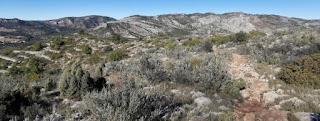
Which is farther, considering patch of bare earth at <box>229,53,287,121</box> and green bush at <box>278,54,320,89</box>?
green bush at <box>278,54,320,89</box>

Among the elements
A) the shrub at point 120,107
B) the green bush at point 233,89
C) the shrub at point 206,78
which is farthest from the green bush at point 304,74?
the shrub at point 120,107

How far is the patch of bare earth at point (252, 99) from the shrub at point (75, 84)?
172 inches

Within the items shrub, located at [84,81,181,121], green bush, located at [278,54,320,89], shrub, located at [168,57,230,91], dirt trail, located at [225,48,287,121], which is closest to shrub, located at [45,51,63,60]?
shrub, located at [168,57,230,91]

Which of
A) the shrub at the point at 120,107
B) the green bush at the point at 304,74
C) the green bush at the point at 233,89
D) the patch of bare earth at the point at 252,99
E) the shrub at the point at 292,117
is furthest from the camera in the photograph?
the green bush at the point at 304,74

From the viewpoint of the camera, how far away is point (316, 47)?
31.1ft

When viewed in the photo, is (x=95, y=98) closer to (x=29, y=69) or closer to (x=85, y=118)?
(x=85, y=118)

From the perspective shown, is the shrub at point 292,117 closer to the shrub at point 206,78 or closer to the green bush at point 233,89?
the green bush at point 233,89

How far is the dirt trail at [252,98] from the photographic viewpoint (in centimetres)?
403

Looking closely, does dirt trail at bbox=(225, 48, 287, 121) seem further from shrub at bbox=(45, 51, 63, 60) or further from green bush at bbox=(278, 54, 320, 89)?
shrub at bbox=(45, 51, 63, 60)

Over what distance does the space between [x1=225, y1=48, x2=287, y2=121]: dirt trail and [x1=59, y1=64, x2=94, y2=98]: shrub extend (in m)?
4.38

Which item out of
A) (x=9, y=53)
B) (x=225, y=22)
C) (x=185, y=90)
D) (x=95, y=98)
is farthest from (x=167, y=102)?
→ (x=225, y=22)

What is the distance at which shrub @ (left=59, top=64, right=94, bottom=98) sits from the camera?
5488mm

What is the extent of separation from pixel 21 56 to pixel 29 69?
31.1ft

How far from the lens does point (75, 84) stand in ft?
18.5
